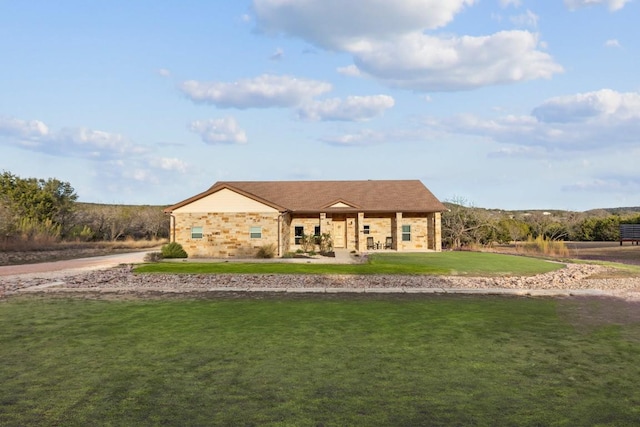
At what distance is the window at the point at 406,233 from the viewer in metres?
35.2

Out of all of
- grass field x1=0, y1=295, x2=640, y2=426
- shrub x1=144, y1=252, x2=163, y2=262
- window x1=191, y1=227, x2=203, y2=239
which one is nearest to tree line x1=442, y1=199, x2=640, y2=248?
window x1=191, y1=227, x2=203, y2=239

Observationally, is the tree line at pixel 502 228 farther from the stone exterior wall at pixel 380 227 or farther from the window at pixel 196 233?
the window at pixel 196 233

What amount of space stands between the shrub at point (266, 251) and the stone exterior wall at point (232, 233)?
46 cm

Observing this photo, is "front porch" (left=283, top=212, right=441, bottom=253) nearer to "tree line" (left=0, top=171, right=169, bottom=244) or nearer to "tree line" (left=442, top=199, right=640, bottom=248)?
"tree line" (left=442, top=199, right=640, bottom=248)

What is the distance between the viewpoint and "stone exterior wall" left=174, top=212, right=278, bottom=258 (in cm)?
3019

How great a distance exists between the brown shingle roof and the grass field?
19979 millimetres

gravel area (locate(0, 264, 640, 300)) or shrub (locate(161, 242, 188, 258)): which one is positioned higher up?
shrub (locate(161, 242, 188, 258))

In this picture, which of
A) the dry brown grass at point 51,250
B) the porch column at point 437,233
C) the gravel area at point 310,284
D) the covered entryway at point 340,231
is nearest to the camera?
the gravel area at point 310,284

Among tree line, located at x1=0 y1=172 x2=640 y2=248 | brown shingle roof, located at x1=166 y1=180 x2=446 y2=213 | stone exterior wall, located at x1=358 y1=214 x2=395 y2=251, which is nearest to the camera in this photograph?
brown shingle roof, located at x1=166 y1=180 x2=446 y2=213

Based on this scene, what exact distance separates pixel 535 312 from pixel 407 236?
22.8 metres

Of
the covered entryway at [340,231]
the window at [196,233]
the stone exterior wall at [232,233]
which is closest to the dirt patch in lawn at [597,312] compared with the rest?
the stone exterior wall at [232,233]

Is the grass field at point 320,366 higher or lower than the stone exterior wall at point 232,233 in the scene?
lower

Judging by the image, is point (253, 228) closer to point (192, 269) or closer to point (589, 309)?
point (192, 269)

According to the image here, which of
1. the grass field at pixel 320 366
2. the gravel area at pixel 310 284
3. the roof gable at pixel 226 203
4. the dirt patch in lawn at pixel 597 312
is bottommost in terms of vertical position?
the dirt patch in lawn at pixel 597 312
